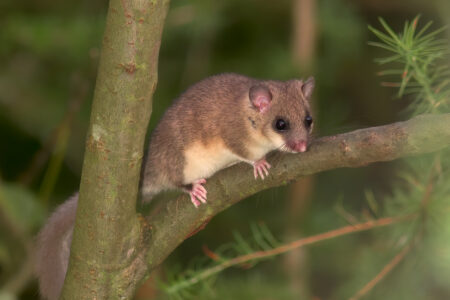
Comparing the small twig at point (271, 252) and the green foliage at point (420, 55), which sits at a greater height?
the green foliage at point (420, 55)

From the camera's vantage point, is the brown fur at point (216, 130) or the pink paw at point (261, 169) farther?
the brown fur at point (216, 130)

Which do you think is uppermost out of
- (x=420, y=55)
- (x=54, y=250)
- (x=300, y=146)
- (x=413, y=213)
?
(x=420, y=55)

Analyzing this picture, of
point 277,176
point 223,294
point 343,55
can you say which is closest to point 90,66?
point 223,294

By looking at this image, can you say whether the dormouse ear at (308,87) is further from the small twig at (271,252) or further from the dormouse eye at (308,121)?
the small twig at (271,252)

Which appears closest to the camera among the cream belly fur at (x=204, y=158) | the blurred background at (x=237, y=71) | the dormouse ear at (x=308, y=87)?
the cream belly fur at (x=204, y=158)

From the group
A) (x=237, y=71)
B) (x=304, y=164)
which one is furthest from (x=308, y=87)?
(x=237, y=71)

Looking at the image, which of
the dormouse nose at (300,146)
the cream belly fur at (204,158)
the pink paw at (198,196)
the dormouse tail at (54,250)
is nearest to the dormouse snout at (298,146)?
the dormouse nose at (300,146)

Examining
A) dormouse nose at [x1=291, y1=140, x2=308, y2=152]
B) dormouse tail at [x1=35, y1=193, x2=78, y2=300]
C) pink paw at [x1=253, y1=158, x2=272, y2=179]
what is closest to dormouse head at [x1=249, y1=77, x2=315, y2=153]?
dormouse nose at [x1=291, y1=140, x2=308, y2=152]

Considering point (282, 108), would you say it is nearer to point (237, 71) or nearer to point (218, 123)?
point (218, 123)
